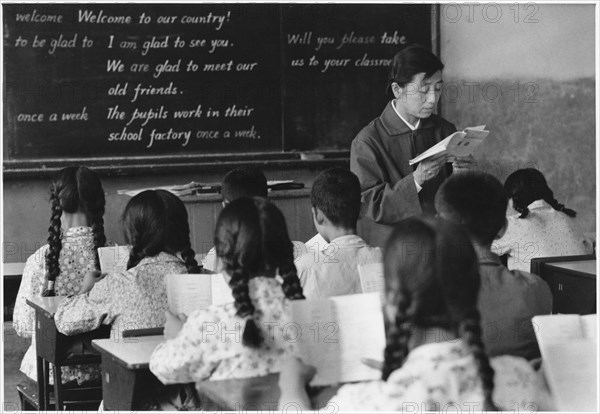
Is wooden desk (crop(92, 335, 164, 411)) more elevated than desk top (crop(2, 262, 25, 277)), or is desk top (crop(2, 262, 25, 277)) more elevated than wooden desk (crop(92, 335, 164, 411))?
desk top (crop(2, 262, 25, 277))

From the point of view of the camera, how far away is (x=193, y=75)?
5.27m

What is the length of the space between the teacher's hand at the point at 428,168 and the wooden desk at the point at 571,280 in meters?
0.52

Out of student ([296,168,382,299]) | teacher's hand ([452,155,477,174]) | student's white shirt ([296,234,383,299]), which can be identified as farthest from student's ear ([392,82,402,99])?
student's white shirt ([296,234,383,299])

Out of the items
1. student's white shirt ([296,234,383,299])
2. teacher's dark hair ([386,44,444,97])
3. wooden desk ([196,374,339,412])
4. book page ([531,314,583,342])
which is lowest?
wooden desk ([196,374,339,412])

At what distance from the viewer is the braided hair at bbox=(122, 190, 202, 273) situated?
269 cm

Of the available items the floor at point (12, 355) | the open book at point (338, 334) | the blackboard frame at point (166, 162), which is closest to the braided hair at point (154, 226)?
the open book at point (338, 334)

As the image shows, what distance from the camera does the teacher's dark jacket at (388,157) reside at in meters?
3.46

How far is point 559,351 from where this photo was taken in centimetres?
184

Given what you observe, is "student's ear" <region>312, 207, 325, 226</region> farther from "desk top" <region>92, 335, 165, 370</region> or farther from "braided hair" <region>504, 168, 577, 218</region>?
"braided hair" <region>504, 168, 577, 218</region>

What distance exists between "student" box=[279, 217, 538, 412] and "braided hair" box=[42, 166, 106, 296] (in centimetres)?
191

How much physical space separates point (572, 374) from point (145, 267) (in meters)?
1.32

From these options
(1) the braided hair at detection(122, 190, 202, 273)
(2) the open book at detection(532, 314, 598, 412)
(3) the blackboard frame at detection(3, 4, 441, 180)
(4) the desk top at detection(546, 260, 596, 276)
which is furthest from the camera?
(3) the blackboard frame at detection(3, 4, 441, 180)

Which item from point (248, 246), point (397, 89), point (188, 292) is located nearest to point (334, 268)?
point (188, 292)

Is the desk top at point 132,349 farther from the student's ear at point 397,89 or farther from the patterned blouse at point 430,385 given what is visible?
the student's ear at point 397,89
